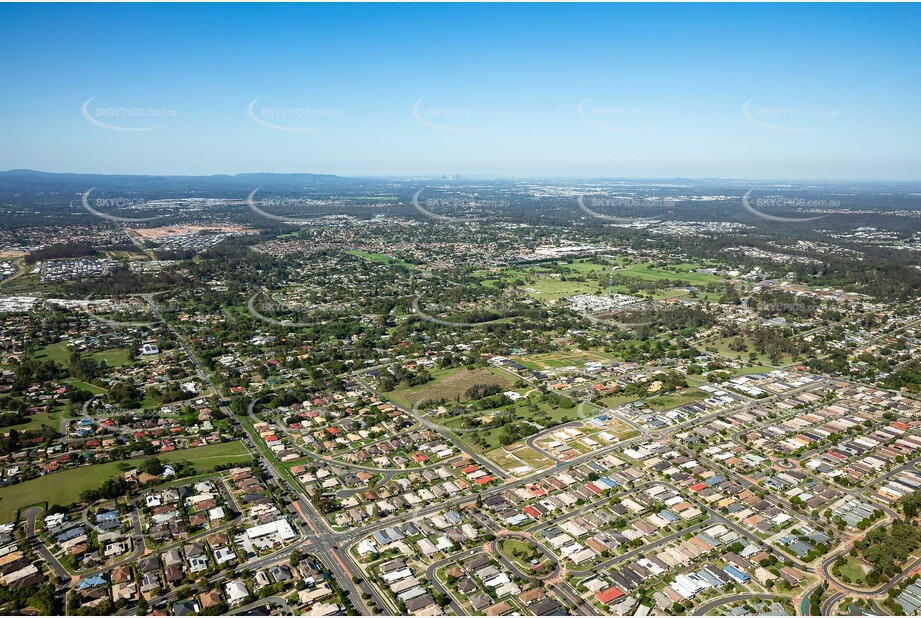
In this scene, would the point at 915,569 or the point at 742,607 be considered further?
the point at 915,569

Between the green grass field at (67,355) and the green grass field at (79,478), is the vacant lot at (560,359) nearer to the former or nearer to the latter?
the green grass field at (79,478)

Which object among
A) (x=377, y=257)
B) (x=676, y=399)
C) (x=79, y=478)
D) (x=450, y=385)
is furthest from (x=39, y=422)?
(x=377, y=257)

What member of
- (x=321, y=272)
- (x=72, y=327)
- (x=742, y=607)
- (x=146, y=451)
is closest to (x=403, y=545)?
(x=742, y=607)

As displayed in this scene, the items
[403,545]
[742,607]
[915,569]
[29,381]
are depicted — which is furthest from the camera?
[29,381]

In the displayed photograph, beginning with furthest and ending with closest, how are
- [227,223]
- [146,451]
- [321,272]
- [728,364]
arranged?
[227,223] < [321,272] < [728,364] < [146,451]

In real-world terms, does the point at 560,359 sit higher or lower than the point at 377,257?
lower

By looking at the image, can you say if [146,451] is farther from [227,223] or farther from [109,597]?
[227,223]

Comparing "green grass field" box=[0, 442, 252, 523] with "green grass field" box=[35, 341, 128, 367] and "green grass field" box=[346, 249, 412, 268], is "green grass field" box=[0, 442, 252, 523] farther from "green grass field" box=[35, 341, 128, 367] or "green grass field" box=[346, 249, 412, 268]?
"green grass field" box=[346, 249, 412, 268]

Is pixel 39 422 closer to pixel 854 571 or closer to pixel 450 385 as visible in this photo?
pixel 450 385
